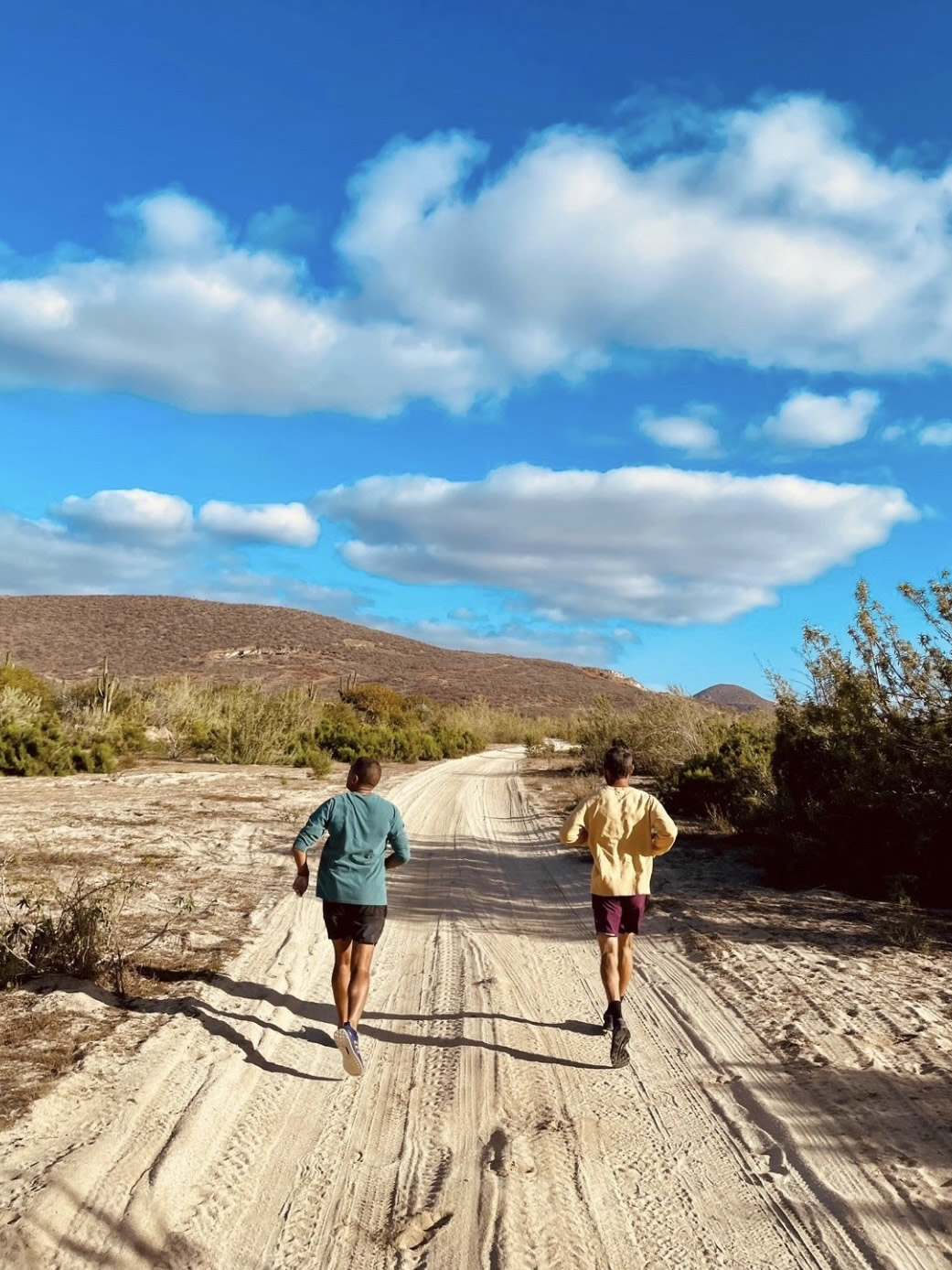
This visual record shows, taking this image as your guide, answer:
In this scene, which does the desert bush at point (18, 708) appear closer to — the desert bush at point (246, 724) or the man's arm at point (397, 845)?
the desert bush at point (246, 724)

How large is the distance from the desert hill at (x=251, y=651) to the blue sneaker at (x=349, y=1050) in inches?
2325

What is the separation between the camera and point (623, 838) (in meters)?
5.84

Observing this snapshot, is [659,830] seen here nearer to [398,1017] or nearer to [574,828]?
[574,828]

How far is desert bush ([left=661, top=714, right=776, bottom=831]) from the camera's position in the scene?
13.6 metres

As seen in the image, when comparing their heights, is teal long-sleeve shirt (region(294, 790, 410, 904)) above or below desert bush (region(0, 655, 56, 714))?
below

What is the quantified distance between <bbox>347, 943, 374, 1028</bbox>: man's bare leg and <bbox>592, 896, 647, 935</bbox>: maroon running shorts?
4.73 ft

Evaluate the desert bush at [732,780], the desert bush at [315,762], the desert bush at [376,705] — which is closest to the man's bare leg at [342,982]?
the desert bush at [732,780]

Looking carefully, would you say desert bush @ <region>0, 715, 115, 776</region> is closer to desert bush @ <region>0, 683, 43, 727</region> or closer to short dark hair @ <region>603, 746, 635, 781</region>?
desert bush @ <region>0, 683, 43, 727</region>

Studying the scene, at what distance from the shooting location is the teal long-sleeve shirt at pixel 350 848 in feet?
18.3

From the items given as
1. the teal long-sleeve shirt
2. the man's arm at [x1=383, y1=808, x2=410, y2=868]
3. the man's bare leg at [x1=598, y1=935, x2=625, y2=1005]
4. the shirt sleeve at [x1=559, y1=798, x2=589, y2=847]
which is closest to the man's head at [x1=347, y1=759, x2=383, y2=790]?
the teal long-sleeve shirt

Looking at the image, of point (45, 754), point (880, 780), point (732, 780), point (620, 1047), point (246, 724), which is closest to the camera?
point (620, 1047)

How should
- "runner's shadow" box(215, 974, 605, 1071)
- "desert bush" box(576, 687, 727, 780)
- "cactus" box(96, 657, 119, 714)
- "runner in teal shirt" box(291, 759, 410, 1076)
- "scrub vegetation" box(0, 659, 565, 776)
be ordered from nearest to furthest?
"runner's shadow" box(215, 974, 605, 1071), "runner in teal shirt" box(291, 759, 410, 1076), "desert bush" box(576, 687, 727, 780), "scrub vegetation" box(0, 659, 565, 776), "cactus" box(96, 657, 119, 714)

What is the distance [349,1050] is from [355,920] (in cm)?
76

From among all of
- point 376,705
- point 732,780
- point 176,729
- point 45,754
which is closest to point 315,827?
point 732,780
